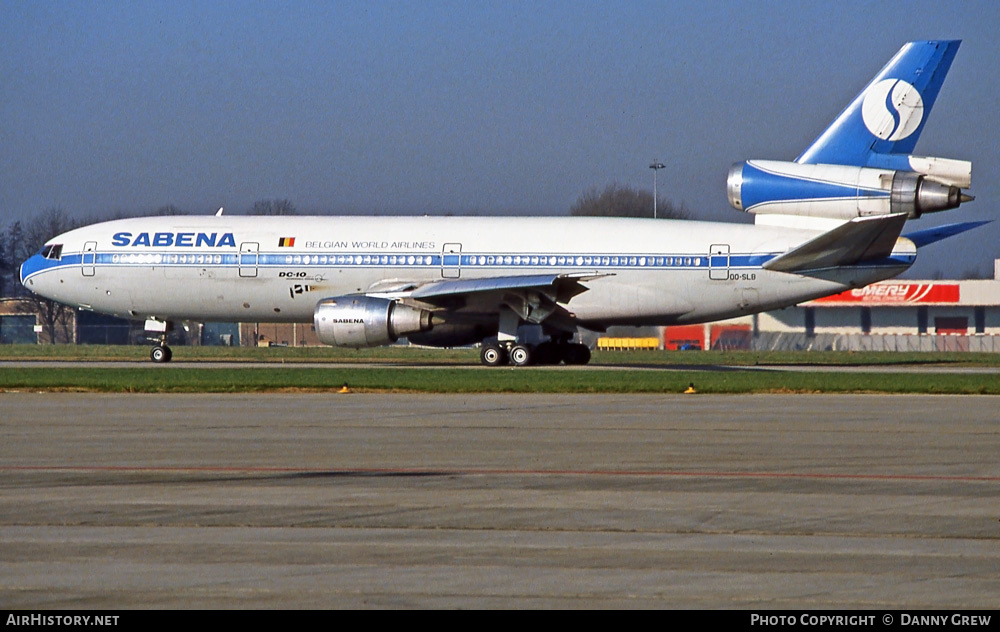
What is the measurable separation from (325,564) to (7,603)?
83.2 inches

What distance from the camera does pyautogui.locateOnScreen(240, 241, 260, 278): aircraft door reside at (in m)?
36.0

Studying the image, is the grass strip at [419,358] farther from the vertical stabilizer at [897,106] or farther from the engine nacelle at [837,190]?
the vertical stabilizer at [897,106]

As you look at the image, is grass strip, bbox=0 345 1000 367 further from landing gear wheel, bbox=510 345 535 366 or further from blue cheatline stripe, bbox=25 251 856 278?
blue cheatline stripe, bbox=25 251 856 278

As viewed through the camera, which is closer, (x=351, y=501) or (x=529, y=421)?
(x=351, y=501)

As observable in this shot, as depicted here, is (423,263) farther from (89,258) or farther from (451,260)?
(89,258)

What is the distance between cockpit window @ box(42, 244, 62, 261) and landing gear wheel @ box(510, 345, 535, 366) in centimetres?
1474

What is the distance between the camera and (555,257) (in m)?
35.0

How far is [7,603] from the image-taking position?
727 centimetres

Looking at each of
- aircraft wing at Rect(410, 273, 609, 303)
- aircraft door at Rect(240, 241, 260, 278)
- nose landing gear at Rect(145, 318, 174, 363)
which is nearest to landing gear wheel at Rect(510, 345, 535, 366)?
aircraft wing at Rect(410, 273, 609, 303)

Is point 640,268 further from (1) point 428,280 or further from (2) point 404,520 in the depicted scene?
(2) point 404,520

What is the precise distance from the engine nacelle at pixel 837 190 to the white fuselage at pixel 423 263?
2.81ft

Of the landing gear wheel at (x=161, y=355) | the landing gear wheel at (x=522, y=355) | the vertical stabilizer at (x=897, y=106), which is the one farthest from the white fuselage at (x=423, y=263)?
the vertical stabilizer at (x=897, y=106)
